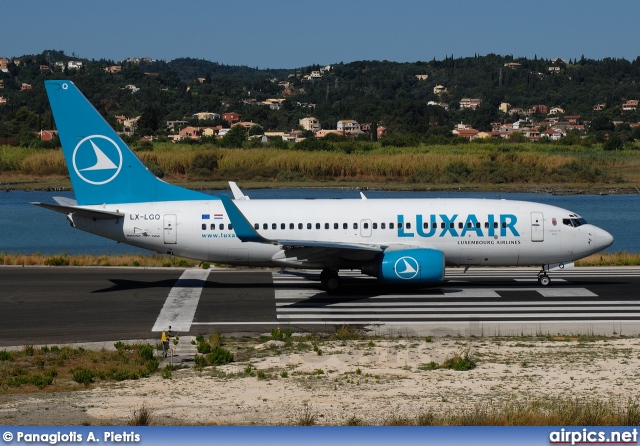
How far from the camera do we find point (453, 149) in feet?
400

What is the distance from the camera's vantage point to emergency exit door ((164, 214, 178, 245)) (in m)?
34.9

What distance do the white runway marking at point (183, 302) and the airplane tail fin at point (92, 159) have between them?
12.3 feet

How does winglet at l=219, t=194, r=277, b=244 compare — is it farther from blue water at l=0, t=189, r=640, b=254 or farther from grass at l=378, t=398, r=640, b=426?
blue water at l=0, t=189, r=640, b=254

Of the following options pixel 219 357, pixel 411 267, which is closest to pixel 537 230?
pixel 411 267

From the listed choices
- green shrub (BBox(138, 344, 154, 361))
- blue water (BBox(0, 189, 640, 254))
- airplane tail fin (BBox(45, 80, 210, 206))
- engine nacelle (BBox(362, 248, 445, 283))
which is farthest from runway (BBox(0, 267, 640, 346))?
blue water (BBox(0, 189, 640, 254))

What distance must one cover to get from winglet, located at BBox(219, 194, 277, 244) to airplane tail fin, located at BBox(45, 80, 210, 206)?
421cm

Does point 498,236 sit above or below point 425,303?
above

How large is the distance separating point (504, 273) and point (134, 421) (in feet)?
88.3

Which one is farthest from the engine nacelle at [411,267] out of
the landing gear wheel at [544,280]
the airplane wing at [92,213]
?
the airplane wing at [92,213]

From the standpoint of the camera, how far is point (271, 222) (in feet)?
116

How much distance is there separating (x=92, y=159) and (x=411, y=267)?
12.8 m

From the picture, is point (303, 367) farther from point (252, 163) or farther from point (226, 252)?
point (252, 163)

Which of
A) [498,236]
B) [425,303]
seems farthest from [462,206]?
[425,303]

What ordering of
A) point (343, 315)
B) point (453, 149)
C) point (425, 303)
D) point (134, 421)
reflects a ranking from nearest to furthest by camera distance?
point (134, 421) → point (343, 315) → point (425, 303) → point (453, 149)
